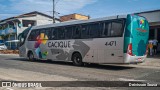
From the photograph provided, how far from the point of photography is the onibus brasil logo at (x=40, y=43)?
65.5 feet

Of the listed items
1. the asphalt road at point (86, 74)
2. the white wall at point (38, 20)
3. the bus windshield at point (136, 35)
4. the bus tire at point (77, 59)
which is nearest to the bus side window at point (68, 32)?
the bus tire at point (77, 59)

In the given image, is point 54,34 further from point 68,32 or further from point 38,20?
point 38,20

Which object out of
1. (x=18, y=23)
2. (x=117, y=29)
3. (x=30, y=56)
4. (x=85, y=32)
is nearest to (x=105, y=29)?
(x=117, y=29)

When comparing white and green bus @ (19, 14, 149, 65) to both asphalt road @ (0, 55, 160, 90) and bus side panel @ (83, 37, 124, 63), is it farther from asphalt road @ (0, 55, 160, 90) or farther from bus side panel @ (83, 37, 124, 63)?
asphalt road @ (0, 55, 160, 90)

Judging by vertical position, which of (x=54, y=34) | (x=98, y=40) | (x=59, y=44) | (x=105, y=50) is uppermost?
(x=54, y=34)

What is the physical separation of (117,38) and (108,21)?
129 centimetres

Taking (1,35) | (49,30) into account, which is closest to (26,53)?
(49,30)

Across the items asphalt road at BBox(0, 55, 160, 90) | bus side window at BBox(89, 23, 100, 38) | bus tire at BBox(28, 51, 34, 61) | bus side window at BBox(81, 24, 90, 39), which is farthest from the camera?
bus tire at BBox(28, 51, 34, 61)

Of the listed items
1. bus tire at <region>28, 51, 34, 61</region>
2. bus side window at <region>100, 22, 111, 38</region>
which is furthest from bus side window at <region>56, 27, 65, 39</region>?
bus tire at <region>28, 51, 34, 61</region>

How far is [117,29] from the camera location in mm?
14055

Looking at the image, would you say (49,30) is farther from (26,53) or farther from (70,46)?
(26,53)

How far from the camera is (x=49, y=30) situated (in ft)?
63.5

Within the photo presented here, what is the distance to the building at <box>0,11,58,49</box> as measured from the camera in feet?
193

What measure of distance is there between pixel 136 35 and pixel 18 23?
159 feet
